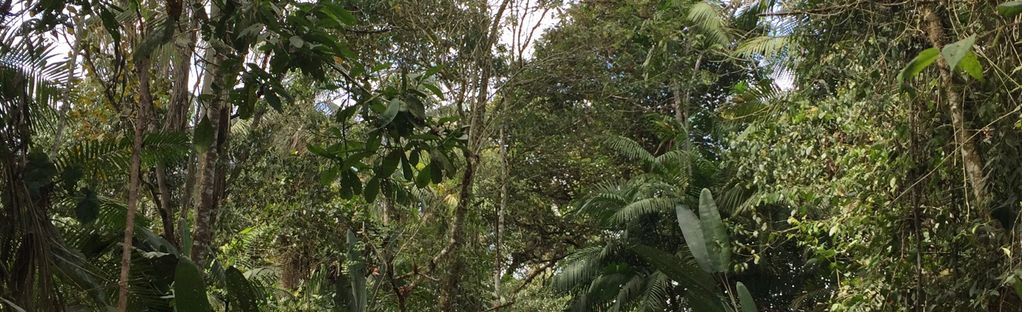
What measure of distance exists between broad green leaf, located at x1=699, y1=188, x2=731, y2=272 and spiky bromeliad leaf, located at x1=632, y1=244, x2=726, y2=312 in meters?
0.26

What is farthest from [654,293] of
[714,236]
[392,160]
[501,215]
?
[392,160]

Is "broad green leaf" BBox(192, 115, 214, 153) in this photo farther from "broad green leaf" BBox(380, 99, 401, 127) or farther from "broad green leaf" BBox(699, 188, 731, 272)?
"broad green leaf" BBox(699, 188, 731, 272)

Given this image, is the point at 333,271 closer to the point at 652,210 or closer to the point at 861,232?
the point at 652,210

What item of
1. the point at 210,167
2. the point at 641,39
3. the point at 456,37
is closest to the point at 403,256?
the point at 456,37

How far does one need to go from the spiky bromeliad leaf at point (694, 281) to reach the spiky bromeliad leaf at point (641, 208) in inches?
203

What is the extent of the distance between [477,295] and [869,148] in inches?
160

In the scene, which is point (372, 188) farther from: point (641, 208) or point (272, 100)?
point (641, 208)

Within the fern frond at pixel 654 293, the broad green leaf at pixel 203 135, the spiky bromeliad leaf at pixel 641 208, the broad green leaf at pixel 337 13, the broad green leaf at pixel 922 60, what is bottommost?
the fern frond at pixel 654 293

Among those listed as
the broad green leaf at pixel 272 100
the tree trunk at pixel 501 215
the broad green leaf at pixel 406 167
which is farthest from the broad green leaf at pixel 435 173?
the tree trunk at pixel 501 215

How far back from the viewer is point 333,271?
29.7 ft

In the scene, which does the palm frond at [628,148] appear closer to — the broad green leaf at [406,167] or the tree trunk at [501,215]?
the tree trunk at [501,215]

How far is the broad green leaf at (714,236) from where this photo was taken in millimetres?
5125

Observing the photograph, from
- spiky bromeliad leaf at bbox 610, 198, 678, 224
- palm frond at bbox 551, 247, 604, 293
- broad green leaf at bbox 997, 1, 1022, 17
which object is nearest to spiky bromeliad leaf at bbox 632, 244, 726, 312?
broad green leaf at bbox 997, 1, 1022, 17

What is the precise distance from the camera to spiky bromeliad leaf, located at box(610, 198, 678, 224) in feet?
35.1
